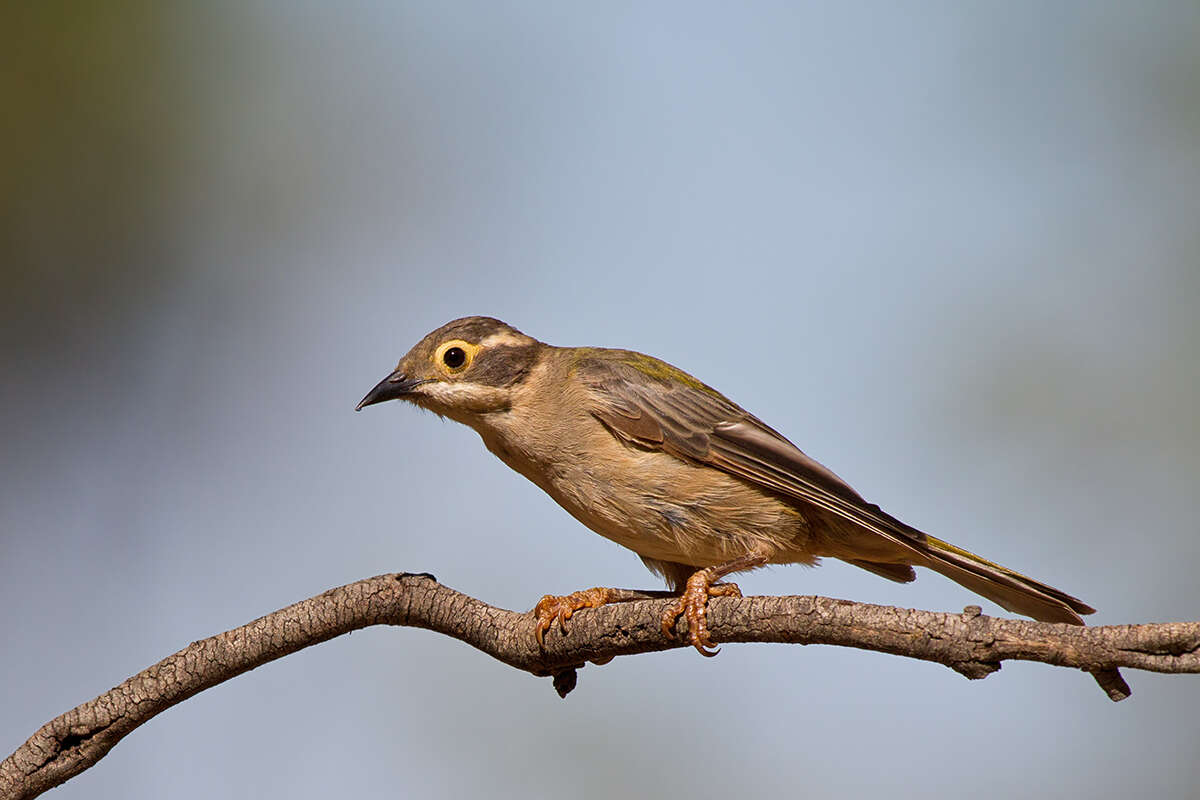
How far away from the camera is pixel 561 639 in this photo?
484cm

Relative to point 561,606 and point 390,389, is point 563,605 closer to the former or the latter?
point 561,606

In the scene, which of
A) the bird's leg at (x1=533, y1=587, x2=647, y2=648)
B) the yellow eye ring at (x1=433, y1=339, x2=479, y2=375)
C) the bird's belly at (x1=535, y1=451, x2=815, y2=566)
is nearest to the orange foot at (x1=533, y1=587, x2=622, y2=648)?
the bird's leg at (x1=533, y1=587, x2=647, y2=648)

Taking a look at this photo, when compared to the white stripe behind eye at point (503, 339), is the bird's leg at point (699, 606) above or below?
below

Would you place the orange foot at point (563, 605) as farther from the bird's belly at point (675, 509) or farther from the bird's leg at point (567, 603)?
the bird's belly at point (675, 509)

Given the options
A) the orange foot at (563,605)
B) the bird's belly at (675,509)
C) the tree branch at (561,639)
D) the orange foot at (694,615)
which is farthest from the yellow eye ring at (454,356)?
the orange foot at (694,615)

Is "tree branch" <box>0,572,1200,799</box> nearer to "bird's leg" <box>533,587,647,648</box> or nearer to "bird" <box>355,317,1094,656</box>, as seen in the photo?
"bird's leg" <box>533,587,647,648</box>

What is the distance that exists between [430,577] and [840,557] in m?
2.59

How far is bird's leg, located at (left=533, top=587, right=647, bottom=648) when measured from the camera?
4.97 meters

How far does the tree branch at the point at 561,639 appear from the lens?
344 centimetres

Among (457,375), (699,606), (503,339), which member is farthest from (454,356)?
(699,606)

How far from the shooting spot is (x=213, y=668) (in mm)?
4262

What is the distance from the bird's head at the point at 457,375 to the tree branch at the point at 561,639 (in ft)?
5.75

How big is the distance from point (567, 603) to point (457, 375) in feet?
5.82

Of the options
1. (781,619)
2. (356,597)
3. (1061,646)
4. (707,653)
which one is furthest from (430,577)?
(1061,646)
